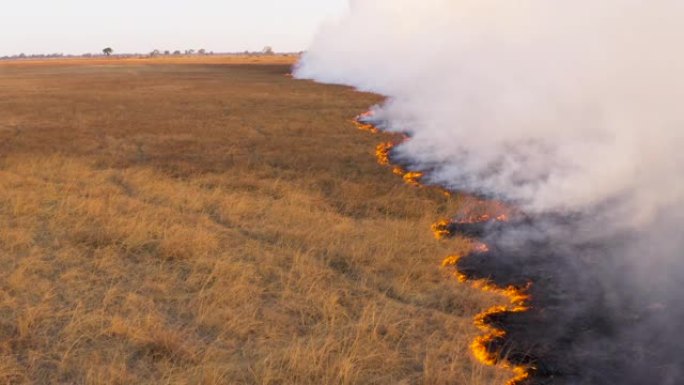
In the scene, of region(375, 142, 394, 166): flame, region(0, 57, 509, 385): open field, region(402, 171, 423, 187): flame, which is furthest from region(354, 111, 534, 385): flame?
region(375, 142, 394, 166): flame

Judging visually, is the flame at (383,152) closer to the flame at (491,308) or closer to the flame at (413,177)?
the flame at (413,177)

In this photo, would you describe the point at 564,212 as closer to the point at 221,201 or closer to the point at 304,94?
the point at 221,201

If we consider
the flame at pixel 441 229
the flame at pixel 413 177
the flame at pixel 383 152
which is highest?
the flame at pixel 383 152

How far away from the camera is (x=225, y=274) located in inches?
336

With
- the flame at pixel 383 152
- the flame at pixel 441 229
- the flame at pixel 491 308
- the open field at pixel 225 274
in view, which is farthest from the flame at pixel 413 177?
the flame at pixel 441 229

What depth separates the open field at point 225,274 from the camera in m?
6.18

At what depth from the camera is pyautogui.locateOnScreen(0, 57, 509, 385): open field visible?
6184mm

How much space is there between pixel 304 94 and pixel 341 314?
1352 inches

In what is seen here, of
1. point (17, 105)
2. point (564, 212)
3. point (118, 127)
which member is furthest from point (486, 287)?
point (17, 105)

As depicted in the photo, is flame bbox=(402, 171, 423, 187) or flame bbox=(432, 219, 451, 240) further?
flame bbox=(402, 171, 423, 187)

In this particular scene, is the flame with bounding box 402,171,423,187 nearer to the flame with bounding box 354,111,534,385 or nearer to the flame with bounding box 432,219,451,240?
the flame with bounding box 354,111,534,385

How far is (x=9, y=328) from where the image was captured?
6.70m

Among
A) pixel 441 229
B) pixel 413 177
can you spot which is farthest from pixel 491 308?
pixel 413 177

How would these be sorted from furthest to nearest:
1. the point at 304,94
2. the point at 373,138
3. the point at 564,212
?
the point at 304,94, the point at 373,138, the point at 564,212
